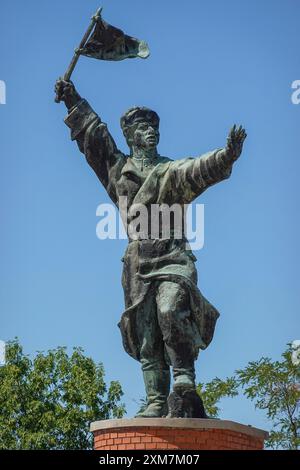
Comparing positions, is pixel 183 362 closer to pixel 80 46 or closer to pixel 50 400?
pixel 80 46

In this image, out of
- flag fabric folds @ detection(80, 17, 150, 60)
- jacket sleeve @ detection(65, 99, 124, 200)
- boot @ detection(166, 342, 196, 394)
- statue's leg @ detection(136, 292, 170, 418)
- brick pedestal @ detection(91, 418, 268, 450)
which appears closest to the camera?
brick pedestal @ detection(91, 418, 268, 450)

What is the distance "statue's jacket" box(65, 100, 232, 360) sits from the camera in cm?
1133

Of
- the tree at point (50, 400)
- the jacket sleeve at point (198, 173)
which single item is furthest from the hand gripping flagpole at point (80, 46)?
the tree at point (50, 400)

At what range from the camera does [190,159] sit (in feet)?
38.2

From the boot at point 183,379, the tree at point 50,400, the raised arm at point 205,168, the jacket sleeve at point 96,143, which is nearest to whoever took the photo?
the boot at point 183,379

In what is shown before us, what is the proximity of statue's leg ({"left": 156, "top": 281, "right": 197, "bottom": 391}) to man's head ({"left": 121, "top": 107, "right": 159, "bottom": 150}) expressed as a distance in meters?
1.59

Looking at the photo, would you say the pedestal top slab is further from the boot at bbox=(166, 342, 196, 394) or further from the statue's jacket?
the statue's jacket

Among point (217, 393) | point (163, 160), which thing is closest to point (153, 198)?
point (163, 160)

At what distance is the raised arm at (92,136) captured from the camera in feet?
39.3

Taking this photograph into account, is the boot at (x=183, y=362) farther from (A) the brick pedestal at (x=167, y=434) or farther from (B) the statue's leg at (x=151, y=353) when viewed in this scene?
(A) the brick pedestal at (x=167, y=434)

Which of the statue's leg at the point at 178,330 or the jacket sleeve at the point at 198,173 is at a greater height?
the jacket sleeve at the point at 198,173

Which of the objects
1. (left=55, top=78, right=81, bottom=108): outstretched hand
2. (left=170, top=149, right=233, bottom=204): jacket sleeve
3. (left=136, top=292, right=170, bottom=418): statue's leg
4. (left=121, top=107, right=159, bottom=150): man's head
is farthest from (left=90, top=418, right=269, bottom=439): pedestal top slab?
(left=55, top=78, right=81, bottom=108): outstretched hand
